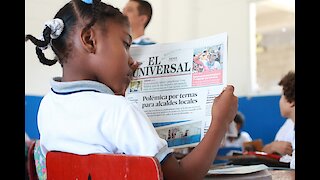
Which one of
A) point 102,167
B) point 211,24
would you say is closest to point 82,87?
point 102,167

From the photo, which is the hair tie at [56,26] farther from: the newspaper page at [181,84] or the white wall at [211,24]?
the white wall at [211,24]

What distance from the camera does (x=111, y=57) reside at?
0.78 metres

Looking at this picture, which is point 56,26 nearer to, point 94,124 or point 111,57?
point 111,57

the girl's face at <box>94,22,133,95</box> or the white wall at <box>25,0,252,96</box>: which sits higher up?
the white wall at <box>25,0,252,96</box>

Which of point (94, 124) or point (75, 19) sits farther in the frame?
point (75, 19)

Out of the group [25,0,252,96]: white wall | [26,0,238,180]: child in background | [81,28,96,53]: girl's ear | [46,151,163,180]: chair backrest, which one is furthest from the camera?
[25,0,252,96]: white wall

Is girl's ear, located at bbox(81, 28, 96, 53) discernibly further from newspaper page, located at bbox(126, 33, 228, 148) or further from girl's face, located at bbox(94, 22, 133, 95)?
newspaper page, located at bbox(126, 33, 228, 148)

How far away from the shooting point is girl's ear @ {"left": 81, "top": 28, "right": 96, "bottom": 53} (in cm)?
77

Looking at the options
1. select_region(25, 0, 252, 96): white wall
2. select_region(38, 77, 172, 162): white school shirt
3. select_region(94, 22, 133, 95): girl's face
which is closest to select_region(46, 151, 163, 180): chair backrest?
select_region(38, 77, 172, 162): white school shirt

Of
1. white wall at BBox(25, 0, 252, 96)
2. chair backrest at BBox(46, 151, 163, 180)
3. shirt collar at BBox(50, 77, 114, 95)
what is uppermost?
white wall at BBox(25, 0, 252, 96)

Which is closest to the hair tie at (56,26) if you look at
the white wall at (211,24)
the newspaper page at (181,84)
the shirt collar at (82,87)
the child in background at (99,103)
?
the child in background at (99,103)

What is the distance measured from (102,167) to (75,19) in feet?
1.07
